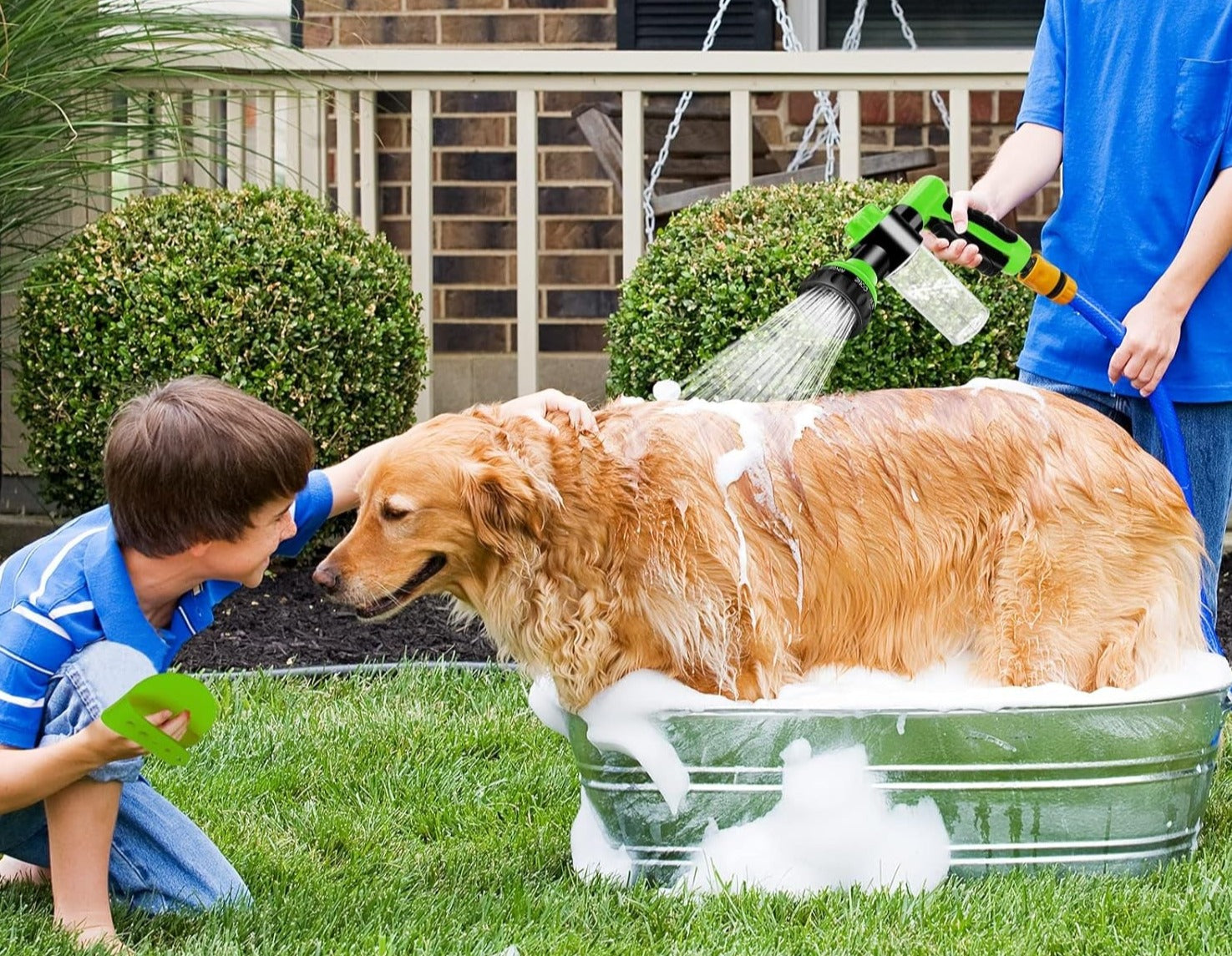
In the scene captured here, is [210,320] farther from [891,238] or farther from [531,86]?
[891,238]

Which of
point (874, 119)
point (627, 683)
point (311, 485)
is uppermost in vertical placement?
point (874, 119)

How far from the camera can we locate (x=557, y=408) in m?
2.92

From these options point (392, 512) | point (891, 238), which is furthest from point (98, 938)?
point (891, 238)

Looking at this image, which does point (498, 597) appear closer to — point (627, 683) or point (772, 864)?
point (627, 683)

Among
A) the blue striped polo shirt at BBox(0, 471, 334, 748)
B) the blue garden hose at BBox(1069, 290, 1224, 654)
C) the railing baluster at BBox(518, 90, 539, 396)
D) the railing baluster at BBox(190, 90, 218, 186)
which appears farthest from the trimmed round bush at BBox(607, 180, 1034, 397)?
the blue striped polo shirt at BBox(0, 471, 334, 748)

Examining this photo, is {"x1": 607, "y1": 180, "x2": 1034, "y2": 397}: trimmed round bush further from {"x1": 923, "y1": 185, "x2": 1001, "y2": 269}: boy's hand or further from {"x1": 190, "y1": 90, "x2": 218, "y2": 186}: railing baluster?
{"x1": 923, "y1": 185, "x2": 1001, "y2": 269}: boy's hand

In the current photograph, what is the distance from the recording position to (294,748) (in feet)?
12.2

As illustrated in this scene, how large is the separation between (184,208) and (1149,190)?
10.7 ft

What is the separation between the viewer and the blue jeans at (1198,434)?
10.6ft

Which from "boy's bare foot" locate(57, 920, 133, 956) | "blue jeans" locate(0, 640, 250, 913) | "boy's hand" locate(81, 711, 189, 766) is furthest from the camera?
"blue jeans" locate(0, 640, 250, 913)

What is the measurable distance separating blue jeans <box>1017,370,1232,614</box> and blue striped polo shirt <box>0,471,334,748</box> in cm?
189

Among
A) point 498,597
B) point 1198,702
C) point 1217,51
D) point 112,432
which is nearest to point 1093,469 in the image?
point 1198,702

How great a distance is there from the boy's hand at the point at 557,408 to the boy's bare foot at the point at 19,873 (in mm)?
1222

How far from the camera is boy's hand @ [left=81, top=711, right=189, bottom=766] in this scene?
237 centimetres
